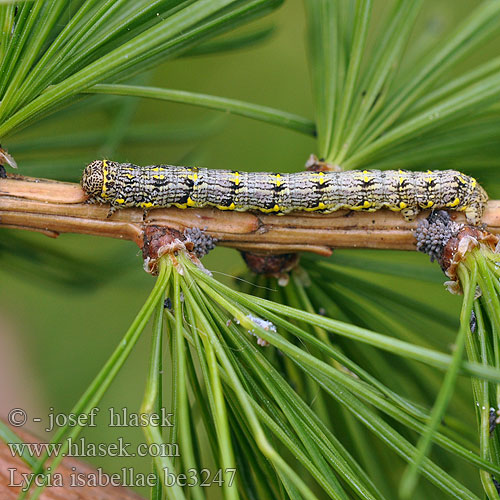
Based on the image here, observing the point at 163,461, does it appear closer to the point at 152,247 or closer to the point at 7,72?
the point at 152,247

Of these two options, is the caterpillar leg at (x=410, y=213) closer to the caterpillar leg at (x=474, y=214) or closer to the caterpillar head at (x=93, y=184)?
the caterpillar leg at (x=474, y=214)

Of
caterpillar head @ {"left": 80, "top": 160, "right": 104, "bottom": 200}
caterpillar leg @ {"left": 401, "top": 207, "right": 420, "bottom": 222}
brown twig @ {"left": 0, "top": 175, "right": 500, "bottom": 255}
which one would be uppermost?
caterpillar leg @ {"left": 401, "top": 207, "right": 420, "bottom": 222}

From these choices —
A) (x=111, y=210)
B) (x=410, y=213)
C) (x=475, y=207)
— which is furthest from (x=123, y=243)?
(x=475, y=207)

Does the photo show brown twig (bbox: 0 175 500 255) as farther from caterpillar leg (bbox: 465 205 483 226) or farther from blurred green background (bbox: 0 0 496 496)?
blurred green background (bbox: 0 0 496 496)

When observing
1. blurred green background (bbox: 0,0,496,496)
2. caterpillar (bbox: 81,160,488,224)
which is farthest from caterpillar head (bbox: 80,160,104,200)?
blurred green background (bbox: 0,0,496,496)

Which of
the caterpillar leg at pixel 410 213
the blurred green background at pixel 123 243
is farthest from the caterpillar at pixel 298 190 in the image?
the blurred green background at pixel 123 243

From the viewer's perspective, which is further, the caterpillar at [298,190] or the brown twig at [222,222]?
the caterpillar at [298,190]

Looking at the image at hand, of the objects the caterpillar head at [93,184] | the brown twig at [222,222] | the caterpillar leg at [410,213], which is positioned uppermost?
the caterpillar leg at [410,213]

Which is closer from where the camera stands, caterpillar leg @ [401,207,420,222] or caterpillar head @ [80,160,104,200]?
caterpillar head @ [80,160,104,200]
